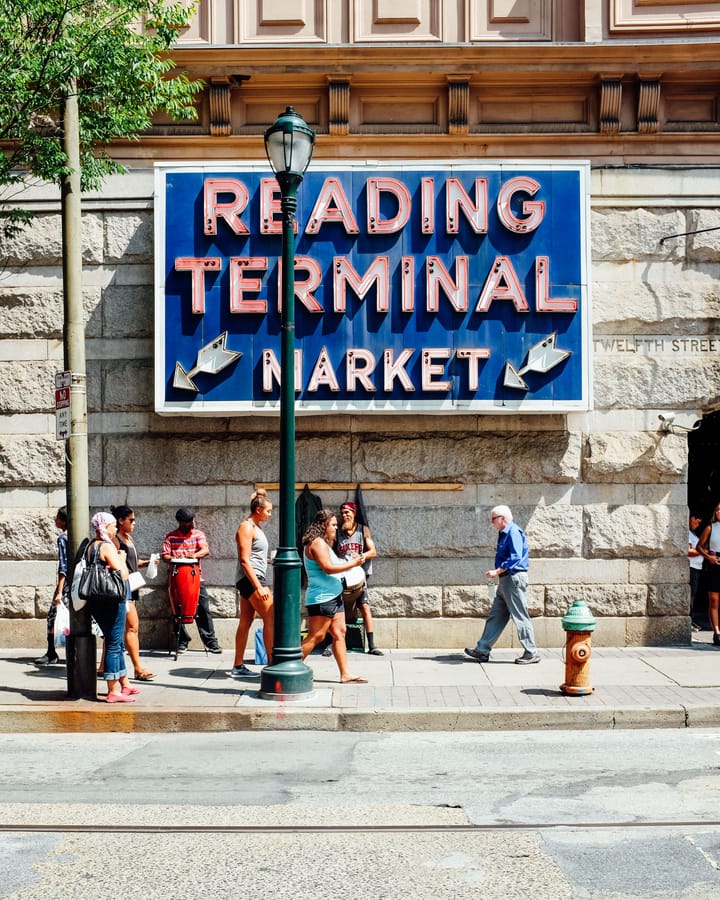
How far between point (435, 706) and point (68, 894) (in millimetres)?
4841

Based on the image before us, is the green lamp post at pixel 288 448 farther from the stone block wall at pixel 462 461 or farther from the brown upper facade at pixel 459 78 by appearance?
the brown upper facade at pixel 459 78

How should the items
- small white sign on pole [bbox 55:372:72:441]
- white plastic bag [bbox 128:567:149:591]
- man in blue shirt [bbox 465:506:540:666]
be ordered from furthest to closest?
man in blue shirt [bbox 465:506:540:666] → white plastic bag [bbox 128:567:149:591] → small white sign on pole [bbox 55:372:72:441]

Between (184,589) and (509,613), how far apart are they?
12.2 feet

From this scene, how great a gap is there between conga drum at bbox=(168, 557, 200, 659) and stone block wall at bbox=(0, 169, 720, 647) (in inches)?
21.3

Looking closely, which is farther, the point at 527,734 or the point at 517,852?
the point at 527,734

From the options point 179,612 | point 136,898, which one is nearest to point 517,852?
point 136,898

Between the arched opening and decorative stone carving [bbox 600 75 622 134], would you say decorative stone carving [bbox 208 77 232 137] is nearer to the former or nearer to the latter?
decorative stone carving [bbox 600 75 622 134]

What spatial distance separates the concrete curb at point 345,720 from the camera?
9156mm

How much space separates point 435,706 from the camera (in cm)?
942

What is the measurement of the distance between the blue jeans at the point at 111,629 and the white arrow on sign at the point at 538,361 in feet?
17.8

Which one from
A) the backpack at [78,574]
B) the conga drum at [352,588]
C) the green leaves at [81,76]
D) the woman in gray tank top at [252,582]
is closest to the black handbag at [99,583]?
the backpack at [78,574]

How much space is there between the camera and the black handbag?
949 centimetres

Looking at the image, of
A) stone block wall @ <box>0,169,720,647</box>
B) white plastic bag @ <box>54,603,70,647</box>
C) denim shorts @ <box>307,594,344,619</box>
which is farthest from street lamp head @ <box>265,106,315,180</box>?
white plastic bag @ <box>54,603,70,647</box>

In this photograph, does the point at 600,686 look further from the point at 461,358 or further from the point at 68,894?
the point at 68,894
